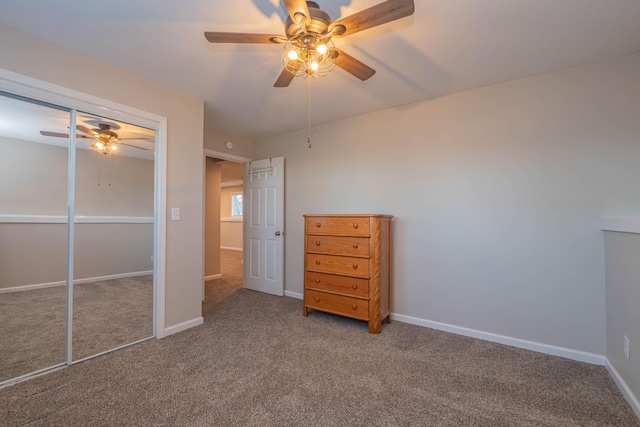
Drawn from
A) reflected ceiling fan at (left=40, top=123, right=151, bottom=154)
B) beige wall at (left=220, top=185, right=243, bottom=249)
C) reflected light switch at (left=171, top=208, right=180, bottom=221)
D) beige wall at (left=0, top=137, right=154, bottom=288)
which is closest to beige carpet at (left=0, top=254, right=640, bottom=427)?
beige wall at (left=0, top=137, right=154, bottom=288)

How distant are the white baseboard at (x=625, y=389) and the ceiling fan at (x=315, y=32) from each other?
2.55 metres

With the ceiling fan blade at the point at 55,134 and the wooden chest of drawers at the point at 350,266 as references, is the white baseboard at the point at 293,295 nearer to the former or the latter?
the wooden chest of drawers at the point at 350,266

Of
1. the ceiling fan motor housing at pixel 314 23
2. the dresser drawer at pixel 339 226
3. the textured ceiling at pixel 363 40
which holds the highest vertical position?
the textured ceiling at pixel 363 40

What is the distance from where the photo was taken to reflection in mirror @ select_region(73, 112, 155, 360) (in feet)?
7.43

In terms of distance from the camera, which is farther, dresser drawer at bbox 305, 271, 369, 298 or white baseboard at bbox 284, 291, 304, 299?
white baseboard at bbox 284, 291, 304, 299

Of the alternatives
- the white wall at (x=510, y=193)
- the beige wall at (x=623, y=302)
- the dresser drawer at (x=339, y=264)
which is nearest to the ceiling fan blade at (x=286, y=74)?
the white wall at (x=510, y=193)

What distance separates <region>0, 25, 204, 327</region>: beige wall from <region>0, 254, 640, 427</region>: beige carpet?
424 mm

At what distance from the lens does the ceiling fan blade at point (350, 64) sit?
5.67ft

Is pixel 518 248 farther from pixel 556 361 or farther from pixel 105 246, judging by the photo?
pixel 105 246

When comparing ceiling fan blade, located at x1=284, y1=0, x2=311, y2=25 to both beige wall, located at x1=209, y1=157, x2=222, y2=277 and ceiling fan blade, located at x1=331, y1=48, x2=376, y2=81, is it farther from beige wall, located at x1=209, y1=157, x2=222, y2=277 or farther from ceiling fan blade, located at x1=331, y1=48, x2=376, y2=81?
beige wall, located at x1=209, y1=157, x2=222, y2=277

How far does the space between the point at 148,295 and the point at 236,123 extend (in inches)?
90.8

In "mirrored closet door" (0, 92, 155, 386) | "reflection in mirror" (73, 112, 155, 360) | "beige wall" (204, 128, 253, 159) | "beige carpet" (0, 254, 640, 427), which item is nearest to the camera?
"beige carpet" (0, 254, 640, 427)

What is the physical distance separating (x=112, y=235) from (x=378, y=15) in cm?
273

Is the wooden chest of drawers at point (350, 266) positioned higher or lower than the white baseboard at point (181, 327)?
higher
